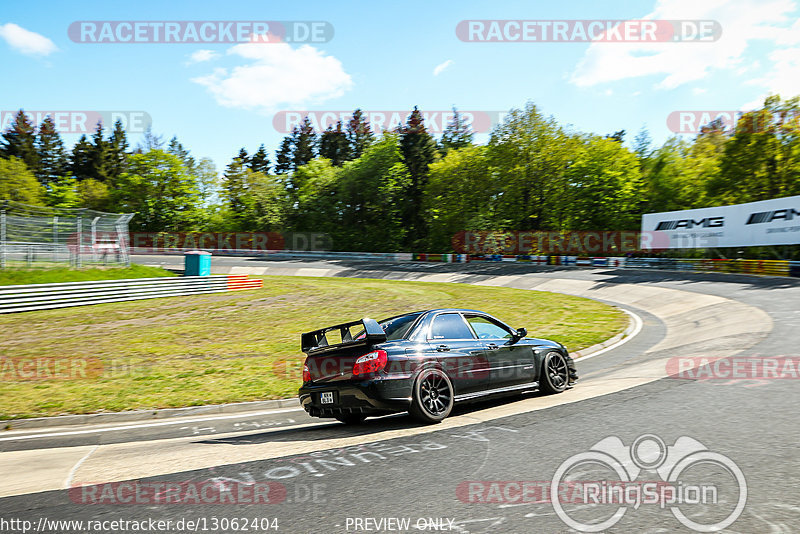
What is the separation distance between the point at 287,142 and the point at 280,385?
98.9 m

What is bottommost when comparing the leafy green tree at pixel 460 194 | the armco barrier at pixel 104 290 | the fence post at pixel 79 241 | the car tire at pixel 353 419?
the car tire at pixel 353 419

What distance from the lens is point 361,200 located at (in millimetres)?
71438

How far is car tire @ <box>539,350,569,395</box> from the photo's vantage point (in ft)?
27.9

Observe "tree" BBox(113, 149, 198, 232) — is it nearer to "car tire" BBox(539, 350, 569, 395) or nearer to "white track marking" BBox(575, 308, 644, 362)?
"white track marking" BBox(575, 308, 644, 362)

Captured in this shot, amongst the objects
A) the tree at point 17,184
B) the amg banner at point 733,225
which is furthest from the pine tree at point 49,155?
the amg banner at point 733,225

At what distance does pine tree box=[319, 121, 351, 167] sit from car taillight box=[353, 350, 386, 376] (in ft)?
310

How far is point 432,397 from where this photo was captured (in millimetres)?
6980

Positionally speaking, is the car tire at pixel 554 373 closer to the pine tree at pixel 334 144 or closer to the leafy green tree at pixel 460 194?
the leafy green tree at pixel 460 194

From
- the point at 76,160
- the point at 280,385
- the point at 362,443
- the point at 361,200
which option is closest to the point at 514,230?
the point at 361,200

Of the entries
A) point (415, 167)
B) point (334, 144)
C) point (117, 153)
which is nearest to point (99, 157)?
point (117, 153)

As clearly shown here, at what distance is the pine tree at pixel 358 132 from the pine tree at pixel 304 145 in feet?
23.8

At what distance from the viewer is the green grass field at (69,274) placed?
64.0 ft

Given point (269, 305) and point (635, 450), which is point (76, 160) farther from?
point (635, 450)

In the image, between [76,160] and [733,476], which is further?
[76,160]
